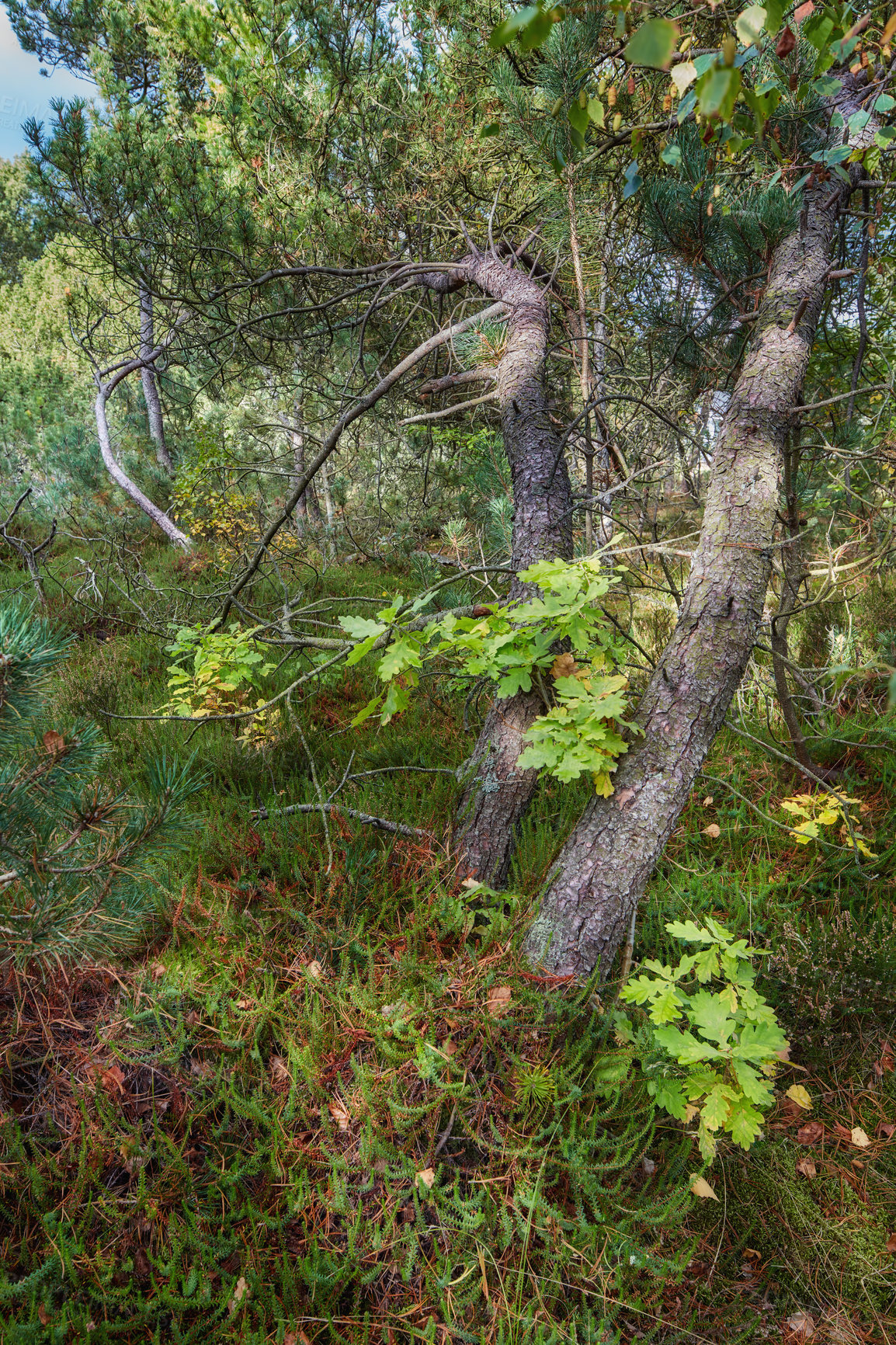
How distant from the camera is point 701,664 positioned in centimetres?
202

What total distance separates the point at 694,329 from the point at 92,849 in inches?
112

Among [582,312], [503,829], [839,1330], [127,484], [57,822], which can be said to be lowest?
[839,1330]

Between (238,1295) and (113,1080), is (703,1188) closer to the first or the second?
(238,1295)

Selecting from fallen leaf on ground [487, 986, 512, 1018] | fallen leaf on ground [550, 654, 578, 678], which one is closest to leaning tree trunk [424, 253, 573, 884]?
fallen leaf on ground [550, 654, 578, 678]

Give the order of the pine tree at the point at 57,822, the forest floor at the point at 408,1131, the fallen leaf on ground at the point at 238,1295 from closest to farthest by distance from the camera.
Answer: the pine tree at the point at 57,822 → the fallen leaf on ground at the point at 238,1295 → the forest floor at the point at 408,1131

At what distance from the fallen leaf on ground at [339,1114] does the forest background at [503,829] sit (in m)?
0.03

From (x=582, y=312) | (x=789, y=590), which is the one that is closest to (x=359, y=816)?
(x=789, y=590)

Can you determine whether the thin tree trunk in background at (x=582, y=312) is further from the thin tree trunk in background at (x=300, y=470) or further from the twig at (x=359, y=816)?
the thin tree trunk in background at (x=300, y=470)

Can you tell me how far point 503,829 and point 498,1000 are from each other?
64 cm

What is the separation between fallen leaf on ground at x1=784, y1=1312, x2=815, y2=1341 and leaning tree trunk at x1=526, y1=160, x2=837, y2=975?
0.95 m

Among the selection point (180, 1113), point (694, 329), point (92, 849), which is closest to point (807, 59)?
point (694, 329)

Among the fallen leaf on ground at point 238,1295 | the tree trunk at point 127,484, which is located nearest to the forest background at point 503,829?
the fallen leaf on ground at point 238,1295

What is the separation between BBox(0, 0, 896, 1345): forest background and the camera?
1528 millimetres

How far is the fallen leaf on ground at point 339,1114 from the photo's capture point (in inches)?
70.0
